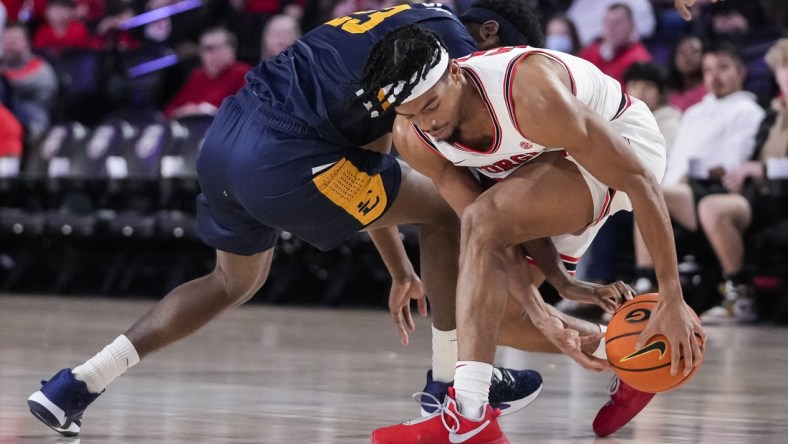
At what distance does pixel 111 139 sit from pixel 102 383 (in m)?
6.98

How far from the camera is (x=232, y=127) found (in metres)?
3.94

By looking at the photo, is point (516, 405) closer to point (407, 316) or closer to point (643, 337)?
point (407, 316)

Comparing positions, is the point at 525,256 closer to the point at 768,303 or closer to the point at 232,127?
the point at 232,127

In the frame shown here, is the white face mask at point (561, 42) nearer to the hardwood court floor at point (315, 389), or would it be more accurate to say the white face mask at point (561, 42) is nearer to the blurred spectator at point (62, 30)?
the hardwood court floor at point (315, 389)

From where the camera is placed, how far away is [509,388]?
3979 millimetres

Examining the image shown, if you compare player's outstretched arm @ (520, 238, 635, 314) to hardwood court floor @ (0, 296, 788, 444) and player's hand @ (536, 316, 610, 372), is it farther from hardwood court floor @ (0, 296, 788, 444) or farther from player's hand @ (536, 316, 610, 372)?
hardwood court floor @ (0, 296, 788, 444)

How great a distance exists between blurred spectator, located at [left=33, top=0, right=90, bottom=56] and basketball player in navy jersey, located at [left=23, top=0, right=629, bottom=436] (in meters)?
8.75

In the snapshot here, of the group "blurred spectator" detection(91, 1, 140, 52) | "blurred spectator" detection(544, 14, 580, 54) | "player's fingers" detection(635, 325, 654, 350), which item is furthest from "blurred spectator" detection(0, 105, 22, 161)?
"player's fingers" detection(635, 325, 654, 350)

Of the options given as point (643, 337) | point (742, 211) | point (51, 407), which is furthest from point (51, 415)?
point (742, 211)

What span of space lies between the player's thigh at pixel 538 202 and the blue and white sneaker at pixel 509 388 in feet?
1.90

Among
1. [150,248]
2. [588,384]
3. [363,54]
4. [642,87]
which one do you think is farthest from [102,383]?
[150,248]

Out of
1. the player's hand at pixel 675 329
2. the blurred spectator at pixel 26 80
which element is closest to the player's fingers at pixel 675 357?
the player's hand at pixel 675 329

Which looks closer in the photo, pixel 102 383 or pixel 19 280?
pixel 102 383

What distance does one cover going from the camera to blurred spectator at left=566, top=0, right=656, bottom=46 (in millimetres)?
9628
